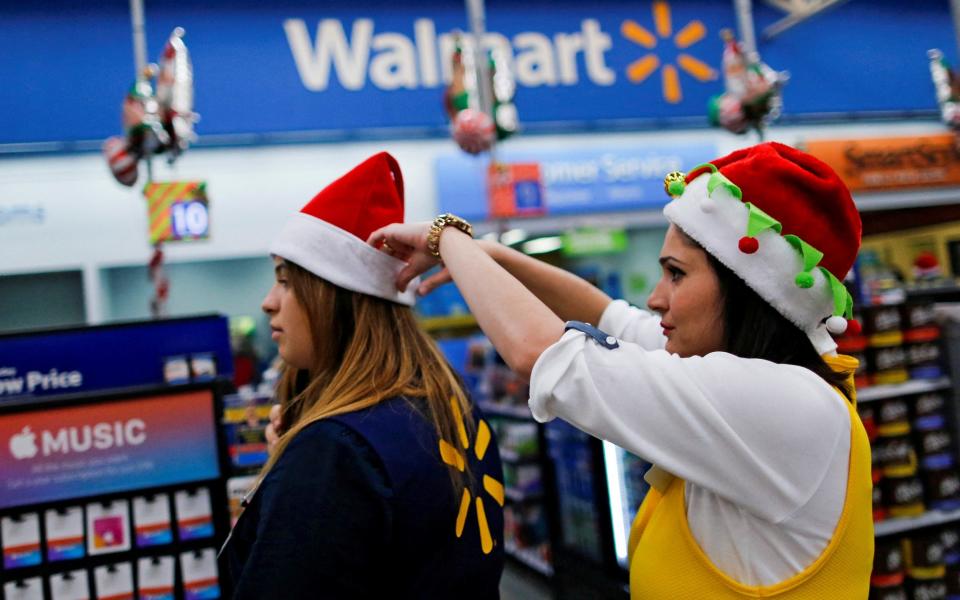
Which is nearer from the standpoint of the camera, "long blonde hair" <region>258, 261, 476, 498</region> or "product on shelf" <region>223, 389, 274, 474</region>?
"long blonde hair" <region>258, 261, 476, 498</region>

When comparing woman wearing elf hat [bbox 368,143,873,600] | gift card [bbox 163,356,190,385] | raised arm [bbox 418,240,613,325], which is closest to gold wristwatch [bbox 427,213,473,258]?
woman wearing elf hat [bbox 368,143,873,600]

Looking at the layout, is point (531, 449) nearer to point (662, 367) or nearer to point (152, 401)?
point (152, 401)

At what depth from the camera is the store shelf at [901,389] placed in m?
3.70

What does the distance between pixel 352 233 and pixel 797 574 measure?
101 cm

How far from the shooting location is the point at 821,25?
8.25 meters

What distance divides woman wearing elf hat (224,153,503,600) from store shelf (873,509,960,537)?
288 centimetres

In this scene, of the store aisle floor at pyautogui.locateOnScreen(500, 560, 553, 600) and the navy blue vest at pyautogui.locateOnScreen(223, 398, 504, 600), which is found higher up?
the navy blue vest at pyautogui.locateOnScreen(223, 398, 504, 600)

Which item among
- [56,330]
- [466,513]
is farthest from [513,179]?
[466,513]

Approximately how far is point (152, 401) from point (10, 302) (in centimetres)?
513

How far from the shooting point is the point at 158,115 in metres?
4.26

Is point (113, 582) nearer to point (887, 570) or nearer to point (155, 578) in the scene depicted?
point (155, 578)

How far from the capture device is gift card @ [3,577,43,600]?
2197mm

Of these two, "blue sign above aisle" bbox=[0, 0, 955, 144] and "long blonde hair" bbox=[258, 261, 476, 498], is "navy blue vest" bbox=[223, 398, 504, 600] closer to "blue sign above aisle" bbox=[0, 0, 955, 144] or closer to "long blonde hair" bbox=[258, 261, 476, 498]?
"long blonde hair" bbox=[258, 261, 476, 498]

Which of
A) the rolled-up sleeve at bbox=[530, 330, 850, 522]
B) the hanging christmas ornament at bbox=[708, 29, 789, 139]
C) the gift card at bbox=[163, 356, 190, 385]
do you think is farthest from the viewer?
the hanging christmas ornament at bbox=[708, 29, 789, 139]
